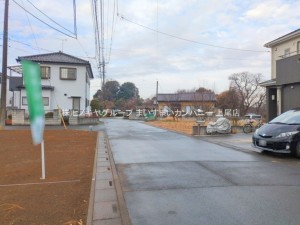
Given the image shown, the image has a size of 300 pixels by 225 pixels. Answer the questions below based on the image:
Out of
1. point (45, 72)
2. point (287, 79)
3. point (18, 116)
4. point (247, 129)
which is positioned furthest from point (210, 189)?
point (45, 72)

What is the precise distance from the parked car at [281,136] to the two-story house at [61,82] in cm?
2735

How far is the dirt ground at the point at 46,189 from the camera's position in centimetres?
498

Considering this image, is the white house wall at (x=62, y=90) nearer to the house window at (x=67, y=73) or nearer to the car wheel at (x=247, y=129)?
the house window at (x=67, y=73)

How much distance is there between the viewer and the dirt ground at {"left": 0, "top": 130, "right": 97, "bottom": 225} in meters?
4.98

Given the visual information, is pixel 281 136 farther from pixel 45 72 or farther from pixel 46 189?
pixel 45 72

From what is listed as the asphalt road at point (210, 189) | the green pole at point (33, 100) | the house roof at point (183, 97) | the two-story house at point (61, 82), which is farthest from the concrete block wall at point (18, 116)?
the house roof at point (183, 97)

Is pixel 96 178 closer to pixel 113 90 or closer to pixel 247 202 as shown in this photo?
pixel 247 202

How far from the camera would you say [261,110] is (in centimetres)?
6644

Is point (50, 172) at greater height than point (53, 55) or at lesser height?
lesser

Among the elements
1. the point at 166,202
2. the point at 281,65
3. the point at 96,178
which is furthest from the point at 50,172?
the point at 281,65

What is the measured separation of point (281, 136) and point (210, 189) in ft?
16.8

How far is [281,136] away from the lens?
10.6m

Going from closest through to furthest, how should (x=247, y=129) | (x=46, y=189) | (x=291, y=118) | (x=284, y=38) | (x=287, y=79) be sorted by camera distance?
(x=46, y=189)
(x=291, y=118)
(x=287, y=79)
(x=247, y=129)
(x=284, y=38)

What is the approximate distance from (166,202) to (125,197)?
0.77 meters
